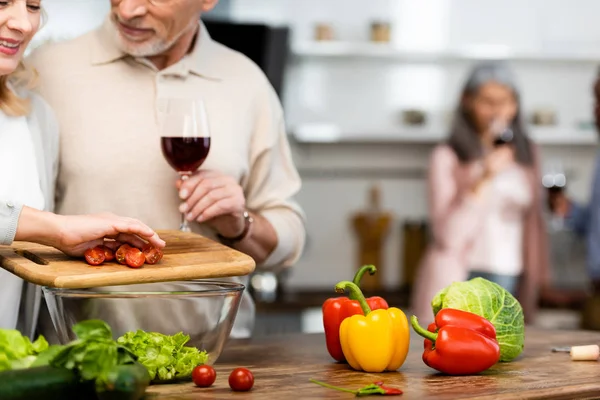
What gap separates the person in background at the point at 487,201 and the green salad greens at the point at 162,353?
3.14 m

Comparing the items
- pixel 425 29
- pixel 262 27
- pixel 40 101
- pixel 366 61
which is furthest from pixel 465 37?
pixel 40 101

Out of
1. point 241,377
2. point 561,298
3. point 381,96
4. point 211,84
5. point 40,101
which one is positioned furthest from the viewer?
point 381,96

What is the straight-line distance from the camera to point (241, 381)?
1799mm

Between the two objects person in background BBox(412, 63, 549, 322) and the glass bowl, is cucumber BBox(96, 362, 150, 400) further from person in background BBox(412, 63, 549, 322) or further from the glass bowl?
person in background BBox(412, 63, 549, 322)

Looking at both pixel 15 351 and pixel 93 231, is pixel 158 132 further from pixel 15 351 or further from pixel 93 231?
pixel 15 351

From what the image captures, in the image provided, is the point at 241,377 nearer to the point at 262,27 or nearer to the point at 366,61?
the point at 262,27

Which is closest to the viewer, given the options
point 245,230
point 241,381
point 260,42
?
point 241,381

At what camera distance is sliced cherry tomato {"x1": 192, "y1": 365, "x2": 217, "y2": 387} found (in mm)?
1825

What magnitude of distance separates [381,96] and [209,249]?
161 inches

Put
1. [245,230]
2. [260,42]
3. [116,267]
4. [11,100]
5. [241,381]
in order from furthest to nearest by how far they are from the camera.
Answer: [260,42] < [245,230] < [11,100] < [116,267] < [241,381]

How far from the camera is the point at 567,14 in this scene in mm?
6258

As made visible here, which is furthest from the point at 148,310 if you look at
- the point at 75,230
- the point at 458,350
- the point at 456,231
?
the point at 456,231

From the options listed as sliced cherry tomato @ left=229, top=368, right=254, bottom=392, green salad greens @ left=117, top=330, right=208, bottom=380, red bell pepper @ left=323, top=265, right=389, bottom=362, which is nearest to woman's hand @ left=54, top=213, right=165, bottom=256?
green salad greens @ left=117, top=330, right=208, bottom=380

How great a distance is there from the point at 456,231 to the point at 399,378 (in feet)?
9.96
